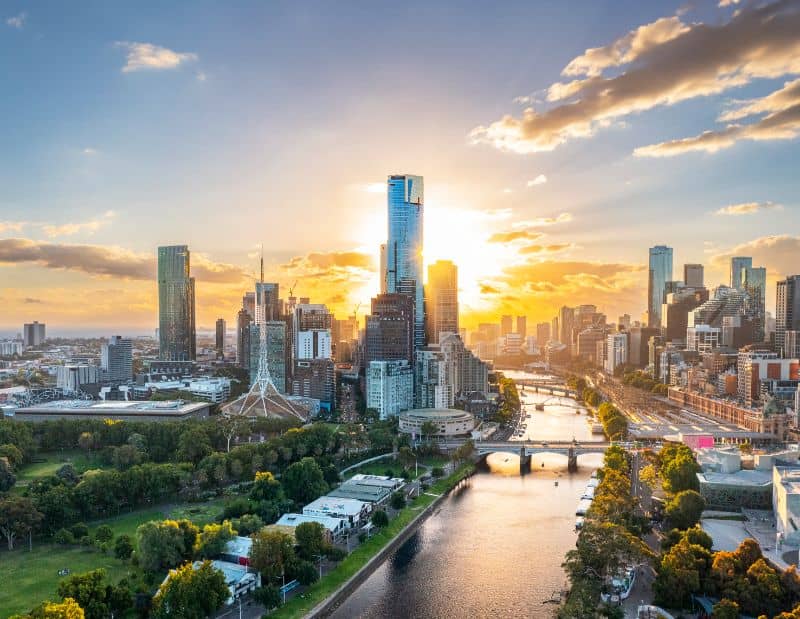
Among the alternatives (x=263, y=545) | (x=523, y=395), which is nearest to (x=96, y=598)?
(x=263, y=545)

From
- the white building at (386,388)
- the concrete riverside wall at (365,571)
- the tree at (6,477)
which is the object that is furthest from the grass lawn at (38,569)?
the white building at (386,388)

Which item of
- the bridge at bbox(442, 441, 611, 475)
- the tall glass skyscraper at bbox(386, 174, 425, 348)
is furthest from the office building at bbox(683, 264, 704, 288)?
the bridge at bbox(442, 441, 611, 475)

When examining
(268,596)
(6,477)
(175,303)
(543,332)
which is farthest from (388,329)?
(543,332)

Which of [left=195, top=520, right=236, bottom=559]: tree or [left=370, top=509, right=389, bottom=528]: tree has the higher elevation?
[left=195, top=520, right=236, bottom=559]: tree

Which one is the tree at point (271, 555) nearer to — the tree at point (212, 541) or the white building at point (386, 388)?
the tree at point (212, 541)

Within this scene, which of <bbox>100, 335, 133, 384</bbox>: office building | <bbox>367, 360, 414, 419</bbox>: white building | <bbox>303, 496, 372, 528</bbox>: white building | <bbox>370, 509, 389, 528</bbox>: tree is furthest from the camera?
<bbox>100, 335, 133, 384</bbox>: office building

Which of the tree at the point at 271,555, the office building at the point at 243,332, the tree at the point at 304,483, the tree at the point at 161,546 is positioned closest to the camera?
the tree at the point at 271,555

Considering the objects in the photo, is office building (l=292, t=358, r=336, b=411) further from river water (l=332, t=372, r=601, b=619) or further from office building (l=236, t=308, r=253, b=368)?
river water (l=332, t=372, r=601, b=619)

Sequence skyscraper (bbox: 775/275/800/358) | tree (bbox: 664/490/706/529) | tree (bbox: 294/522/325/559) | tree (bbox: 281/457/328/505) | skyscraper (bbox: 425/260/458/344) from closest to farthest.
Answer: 1. tree (bbox: 294/522/325/559)
2. tree (bbox: 664/490/706/529)
3. tree (bbox: 281/457/328/505)
4. skyscraper (bbox: 775/275/800/358)
5. skyscraper (bbox: 425/260/458/344)
